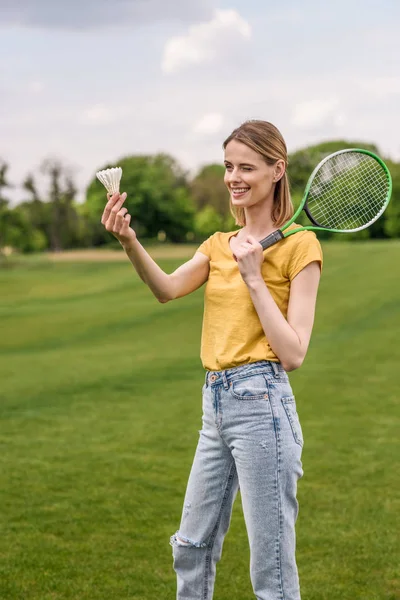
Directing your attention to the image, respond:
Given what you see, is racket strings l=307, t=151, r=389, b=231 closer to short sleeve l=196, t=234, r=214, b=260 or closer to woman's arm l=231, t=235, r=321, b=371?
short sleeve l=196, t=234, r=214, b=260

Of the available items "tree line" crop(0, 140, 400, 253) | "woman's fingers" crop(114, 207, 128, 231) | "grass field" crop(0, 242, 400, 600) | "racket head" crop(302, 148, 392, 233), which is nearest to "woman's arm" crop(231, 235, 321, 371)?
"woman's fingers" crop(114, 207, 128, 231)

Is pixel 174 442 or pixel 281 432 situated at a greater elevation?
pixel 281 432

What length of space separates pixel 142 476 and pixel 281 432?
384cm

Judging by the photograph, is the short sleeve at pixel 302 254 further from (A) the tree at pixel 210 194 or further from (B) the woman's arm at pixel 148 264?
(A) the tree at pixel 210 194

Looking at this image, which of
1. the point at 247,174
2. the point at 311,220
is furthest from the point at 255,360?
the point at 311,220

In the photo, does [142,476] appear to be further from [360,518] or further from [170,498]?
[360,518]

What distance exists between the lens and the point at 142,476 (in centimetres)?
657

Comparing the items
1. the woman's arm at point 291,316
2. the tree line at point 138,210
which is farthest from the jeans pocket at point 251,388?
the tree line at point 138,210

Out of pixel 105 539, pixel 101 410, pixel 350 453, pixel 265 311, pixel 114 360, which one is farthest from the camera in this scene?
pixel 114 360

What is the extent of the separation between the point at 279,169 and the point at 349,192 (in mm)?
862

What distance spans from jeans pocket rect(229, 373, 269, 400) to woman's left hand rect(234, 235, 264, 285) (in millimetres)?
349

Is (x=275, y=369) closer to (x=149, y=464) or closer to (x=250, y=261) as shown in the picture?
(x=250, y=261)

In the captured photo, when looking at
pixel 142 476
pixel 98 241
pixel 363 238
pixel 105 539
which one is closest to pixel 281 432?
pixel 105 539

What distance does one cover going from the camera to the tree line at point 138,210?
1956 inches
